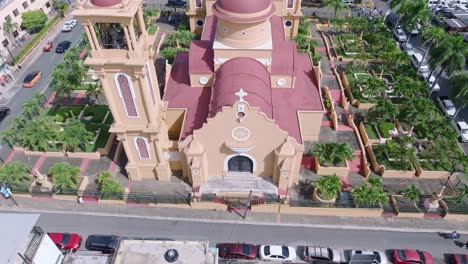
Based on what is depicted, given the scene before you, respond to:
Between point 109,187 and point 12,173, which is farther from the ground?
point 109,187

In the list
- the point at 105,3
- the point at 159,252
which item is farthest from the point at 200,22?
the point at 159,252

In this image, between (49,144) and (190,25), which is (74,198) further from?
(190,25)

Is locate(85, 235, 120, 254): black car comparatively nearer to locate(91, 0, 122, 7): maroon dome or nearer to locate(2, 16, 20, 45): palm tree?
locate(91, 0, 122, 7): maroon dome

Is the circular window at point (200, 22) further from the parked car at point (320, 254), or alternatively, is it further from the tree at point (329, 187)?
the parked car at point (320, 254)

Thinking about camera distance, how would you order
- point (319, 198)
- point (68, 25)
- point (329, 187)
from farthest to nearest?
point (68, 25) < point (319, 198) < point (329, 187)

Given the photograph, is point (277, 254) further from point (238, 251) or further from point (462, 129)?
point (462, 129)

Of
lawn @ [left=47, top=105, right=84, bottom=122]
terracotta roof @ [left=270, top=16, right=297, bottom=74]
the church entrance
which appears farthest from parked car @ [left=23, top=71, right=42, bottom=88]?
terracotta roof @ [left=270, top=16, right=297, bottom=74]

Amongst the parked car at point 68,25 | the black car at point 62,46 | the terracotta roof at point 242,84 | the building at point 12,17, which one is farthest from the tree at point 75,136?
the parked car at point 68,25
